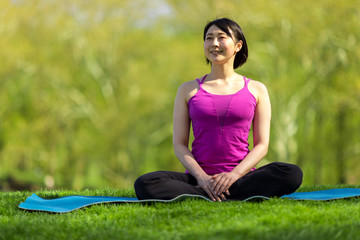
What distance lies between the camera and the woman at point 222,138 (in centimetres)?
509

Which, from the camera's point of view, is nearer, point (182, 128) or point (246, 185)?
point (246, 185)

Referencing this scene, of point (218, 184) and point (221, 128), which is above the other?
point (221, 128)

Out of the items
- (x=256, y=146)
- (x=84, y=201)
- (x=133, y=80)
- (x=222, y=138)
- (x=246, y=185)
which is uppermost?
(x=222, y=138)

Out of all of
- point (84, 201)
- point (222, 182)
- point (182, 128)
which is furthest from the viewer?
point (182, 128)

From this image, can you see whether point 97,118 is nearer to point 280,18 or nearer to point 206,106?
point 280,18

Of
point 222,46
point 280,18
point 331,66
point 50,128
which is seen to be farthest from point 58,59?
point 222,46

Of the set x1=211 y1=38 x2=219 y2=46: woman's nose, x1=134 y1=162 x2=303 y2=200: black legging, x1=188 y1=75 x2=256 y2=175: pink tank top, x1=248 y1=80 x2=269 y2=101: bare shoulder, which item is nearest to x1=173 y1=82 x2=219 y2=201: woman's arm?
x1=188 y1=75 x2=256 y2=175: pink tank top

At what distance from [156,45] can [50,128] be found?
6.16 metres

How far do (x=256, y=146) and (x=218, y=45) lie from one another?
45.0 inches

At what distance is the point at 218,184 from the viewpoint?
16.5 feet

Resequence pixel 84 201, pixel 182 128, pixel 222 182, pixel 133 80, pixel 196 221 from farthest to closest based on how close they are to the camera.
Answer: pixel 133 80, pixel 182 128, pixel 84 201, pixel 222 182, pixel 196 221

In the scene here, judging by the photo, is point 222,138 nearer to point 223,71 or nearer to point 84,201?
point 223,71

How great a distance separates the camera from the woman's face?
5.47 meters

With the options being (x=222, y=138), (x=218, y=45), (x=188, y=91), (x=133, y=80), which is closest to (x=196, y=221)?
(x=222, y=138)
